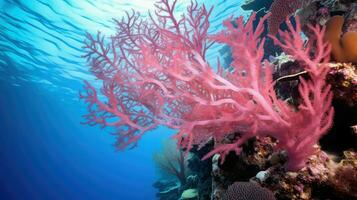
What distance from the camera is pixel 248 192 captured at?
240cm

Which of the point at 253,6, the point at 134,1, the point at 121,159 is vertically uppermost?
the point at 134,1

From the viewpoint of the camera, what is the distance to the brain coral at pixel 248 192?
2.28m

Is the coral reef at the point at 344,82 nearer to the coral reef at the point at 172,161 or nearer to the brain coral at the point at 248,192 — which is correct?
the brain coral at the point at 248,192

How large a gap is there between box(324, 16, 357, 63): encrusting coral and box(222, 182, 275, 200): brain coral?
1679mm

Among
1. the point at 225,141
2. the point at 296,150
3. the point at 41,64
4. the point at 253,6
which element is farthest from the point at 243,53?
the point at 41,64

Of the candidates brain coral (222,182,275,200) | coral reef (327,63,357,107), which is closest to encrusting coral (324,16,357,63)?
coral reef (327,63,357,107)

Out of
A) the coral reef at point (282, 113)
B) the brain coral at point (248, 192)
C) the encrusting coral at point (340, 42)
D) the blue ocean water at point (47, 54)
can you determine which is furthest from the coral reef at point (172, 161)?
the encrusting coral at point (340, 42)

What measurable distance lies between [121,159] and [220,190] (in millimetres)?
168487

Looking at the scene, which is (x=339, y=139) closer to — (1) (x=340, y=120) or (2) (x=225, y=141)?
(1) (x=340, y=120)

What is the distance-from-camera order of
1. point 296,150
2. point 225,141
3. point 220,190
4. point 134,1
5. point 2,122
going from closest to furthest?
point 296,150, point 225,141, point 220,190, point 134,1, point 2,122

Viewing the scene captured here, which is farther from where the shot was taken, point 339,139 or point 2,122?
point 2,122

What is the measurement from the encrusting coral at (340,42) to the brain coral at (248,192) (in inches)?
66.1

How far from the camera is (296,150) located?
2.14 m

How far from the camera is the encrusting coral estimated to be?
245cm
